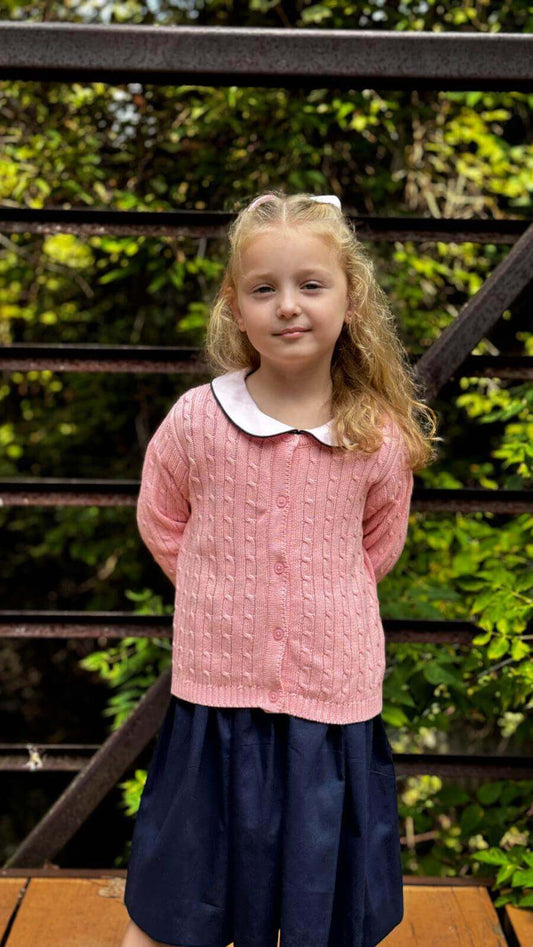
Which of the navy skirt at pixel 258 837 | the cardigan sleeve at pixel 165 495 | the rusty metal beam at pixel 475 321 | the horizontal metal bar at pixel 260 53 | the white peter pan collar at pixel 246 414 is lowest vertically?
the navy skirt at pixel 258 837

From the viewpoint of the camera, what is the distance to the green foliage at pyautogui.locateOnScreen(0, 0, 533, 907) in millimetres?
2426

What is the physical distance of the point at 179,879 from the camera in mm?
1748

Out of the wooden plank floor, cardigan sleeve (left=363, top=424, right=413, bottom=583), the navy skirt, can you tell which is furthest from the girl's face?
the wooden plank floor

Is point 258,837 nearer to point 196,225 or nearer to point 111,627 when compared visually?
point 111,627

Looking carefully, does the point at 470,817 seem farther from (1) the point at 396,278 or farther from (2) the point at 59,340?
(2) the point at 59,340

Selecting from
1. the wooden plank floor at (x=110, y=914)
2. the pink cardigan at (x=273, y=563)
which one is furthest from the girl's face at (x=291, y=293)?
the wooden plank floor at (x=110, y=914)

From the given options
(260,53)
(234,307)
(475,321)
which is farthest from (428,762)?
(260,53)

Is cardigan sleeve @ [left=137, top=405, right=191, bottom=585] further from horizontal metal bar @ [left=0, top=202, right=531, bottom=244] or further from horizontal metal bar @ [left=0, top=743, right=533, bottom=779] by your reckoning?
horizontal metal bar @ [left=0, top=743, right=533, bottom=779]

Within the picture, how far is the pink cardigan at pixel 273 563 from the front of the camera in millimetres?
1717

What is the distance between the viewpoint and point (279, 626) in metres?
1.72

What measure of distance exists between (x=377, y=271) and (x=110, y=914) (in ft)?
6.87

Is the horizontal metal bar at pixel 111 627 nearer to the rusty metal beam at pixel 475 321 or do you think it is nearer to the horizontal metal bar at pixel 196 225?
the rusty metal beam at pixel 475 321

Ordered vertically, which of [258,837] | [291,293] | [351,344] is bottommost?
[258,837]

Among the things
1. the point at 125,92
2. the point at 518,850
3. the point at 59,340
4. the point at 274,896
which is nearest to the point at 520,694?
the point at 518,850
